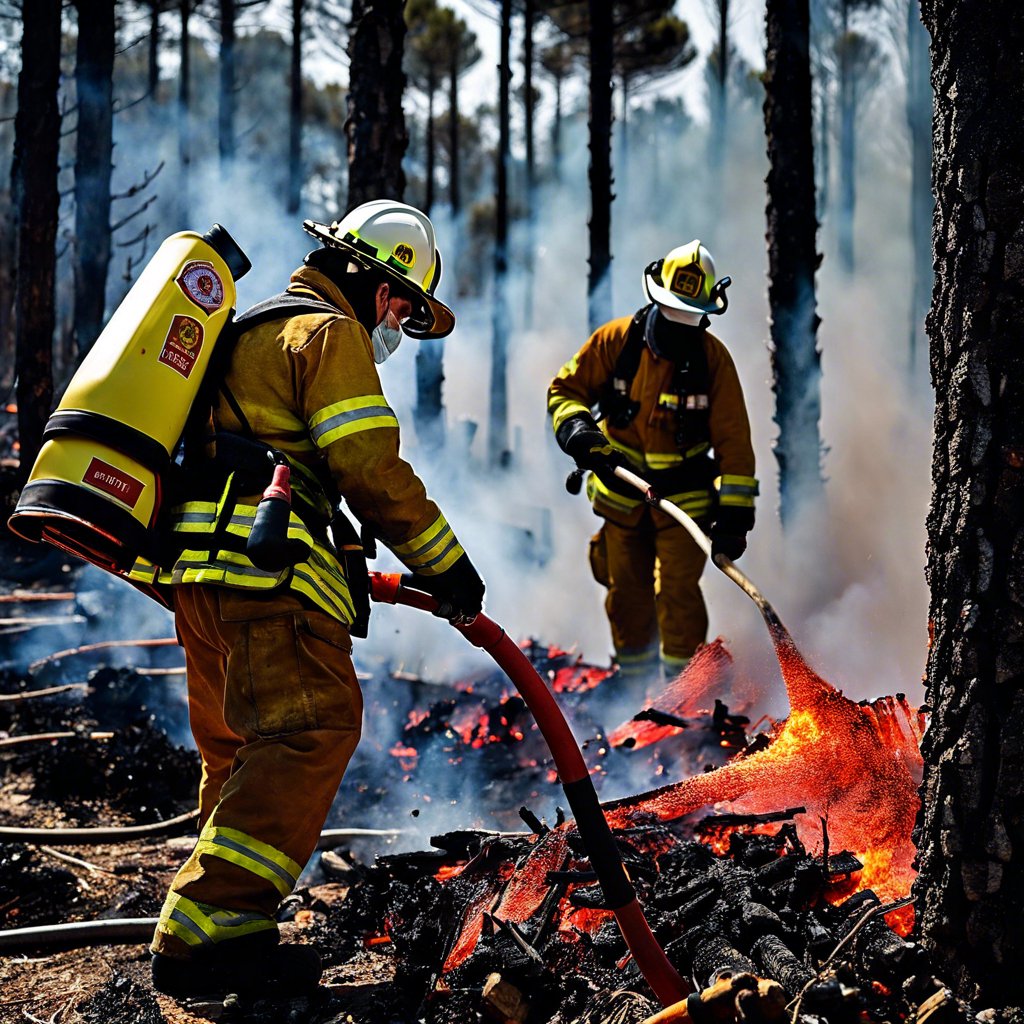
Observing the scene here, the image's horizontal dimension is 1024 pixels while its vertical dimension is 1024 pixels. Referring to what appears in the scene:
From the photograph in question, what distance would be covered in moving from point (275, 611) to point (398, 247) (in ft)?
4.31

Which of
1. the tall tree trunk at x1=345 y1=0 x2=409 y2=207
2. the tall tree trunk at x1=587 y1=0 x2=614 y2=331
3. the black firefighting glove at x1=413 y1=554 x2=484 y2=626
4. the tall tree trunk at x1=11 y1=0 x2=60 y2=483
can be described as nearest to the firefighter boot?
the black firefighting glove at x1=413 y1=554 x2=484 y2=626

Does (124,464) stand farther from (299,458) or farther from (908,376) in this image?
(908,376)

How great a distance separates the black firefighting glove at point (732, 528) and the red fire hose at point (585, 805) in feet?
6.53

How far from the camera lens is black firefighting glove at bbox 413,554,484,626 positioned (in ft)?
10.4

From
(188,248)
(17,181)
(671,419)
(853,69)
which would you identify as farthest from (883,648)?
(853,69)

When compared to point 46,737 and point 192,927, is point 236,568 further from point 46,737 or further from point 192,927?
point 46,737

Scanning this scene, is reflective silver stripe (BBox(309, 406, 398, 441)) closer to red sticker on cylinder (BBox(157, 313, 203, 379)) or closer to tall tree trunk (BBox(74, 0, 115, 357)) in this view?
red sticker on cylinder (BBox(157, 313, 203, 379))

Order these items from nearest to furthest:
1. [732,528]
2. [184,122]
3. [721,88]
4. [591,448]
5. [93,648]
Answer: [732,528] → [591,448] → [93,648] → [184,122] → [721,88]

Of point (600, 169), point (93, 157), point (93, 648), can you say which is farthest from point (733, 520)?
point (93, 157)

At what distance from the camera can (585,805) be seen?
288 cm

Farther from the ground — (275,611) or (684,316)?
(684,316)

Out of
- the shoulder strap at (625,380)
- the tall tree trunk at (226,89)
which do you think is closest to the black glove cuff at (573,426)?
the shoulder strap at (625,380)

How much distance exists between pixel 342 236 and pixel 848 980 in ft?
8.75

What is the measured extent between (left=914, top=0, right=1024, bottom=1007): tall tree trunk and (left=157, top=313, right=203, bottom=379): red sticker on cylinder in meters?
2.01
